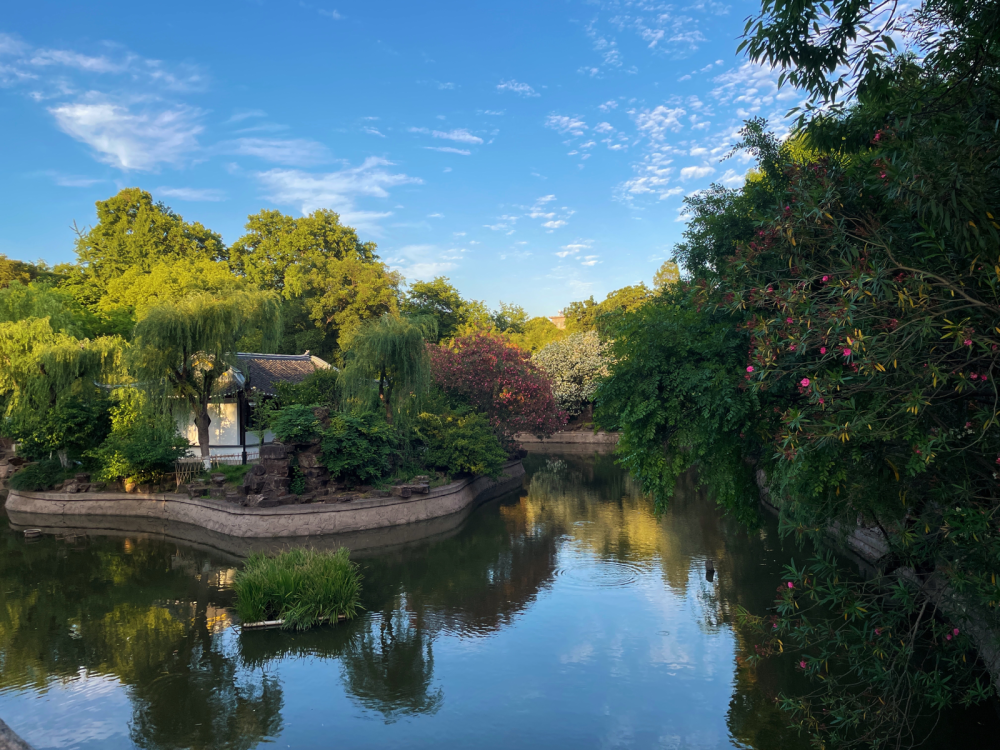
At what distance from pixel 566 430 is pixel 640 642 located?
35350mm

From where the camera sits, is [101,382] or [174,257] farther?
[174,257]

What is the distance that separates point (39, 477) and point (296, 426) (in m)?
11.0

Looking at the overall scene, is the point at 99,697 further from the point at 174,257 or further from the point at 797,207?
the point at 174,257

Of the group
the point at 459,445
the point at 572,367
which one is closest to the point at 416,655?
the point at 459,445

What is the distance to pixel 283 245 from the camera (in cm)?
4828

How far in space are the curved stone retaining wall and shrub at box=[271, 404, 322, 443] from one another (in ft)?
7.49

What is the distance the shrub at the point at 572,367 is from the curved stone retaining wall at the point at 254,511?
21025 mm

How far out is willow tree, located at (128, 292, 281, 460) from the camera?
72.0 ft

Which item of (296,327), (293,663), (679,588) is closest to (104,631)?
(293,663)

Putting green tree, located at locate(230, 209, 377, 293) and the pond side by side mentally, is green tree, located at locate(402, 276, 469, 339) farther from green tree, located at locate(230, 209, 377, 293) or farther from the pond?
the pond

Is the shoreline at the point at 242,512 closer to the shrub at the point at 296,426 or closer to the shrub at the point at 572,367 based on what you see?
the shrub at the point at 296,426

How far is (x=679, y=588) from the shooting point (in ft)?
50.9

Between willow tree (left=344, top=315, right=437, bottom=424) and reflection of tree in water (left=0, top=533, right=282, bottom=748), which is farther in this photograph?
willow tree (left=344, top=315, right=437, bottom=424)

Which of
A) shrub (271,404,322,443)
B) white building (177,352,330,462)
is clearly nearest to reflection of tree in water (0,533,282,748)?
shrub (271,404,322,443)
